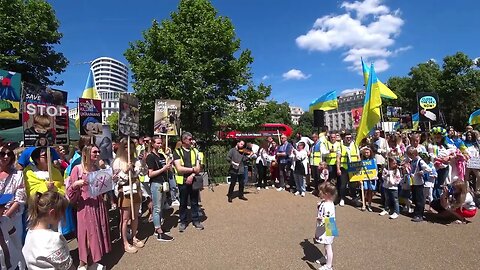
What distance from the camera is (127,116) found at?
20.5ft

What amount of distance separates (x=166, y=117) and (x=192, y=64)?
9.10 m

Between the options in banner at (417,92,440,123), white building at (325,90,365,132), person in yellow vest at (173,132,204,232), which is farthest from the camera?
white building at (325,90,365,132)

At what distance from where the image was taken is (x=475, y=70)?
1567 inches

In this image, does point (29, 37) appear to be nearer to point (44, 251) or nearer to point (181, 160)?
point (181, 160)

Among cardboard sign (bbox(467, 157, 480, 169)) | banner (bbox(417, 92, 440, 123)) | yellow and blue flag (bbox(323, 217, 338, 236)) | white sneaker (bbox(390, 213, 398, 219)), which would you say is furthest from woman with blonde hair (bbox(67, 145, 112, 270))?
banner (bbox(417, 92, 440, 123))

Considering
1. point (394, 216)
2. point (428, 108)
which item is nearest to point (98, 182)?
point (394, 216)

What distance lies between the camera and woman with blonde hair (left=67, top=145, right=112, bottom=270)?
14.9ft

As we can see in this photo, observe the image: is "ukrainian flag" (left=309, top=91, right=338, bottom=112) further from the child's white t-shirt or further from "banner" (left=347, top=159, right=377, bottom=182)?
the child's white t-shirt

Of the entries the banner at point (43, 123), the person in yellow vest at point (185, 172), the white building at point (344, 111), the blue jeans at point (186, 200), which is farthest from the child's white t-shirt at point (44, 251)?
the white building at point (344, 111)

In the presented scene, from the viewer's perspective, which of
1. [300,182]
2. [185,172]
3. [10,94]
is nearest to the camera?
[185,172]

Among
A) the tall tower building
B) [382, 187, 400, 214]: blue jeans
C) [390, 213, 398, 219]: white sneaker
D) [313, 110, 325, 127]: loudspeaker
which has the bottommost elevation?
[390, 213, 398, 219]: white sneaker

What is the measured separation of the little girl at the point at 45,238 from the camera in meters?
2.73

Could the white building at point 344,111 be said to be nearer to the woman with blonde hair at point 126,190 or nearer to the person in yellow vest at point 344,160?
the person in yellow vest at point 344,160

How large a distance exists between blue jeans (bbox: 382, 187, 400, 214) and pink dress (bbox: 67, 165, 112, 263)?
6.63 metres
